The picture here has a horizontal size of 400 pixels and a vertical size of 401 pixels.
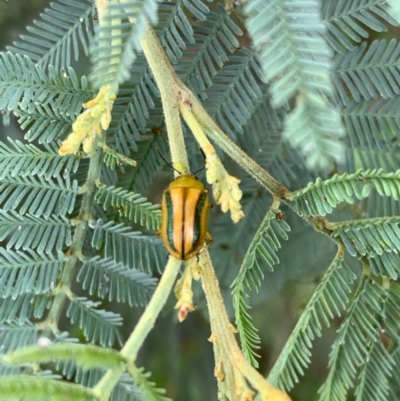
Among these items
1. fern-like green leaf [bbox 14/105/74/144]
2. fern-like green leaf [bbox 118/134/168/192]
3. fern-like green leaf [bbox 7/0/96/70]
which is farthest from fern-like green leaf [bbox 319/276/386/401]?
fern-like green leaf [bbox 7/0/96/70]

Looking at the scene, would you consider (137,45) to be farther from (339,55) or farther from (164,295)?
(339,55)

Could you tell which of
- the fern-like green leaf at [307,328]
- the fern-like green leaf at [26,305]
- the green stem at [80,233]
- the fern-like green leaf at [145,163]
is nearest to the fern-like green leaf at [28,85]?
the green stem at [80,233]

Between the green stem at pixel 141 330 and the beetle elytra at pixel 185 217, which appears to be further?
the beetle elytra at pixel 185 217

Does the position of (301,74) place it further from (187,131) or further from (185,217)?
(187,131)

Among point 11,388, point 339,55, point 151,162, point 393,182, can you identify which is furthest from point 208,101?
point 11,388

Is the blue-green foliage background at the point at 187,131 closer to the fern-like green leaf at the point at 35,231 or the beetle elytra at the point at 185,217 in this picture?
the fern-like green leaf at the point at 35,231
